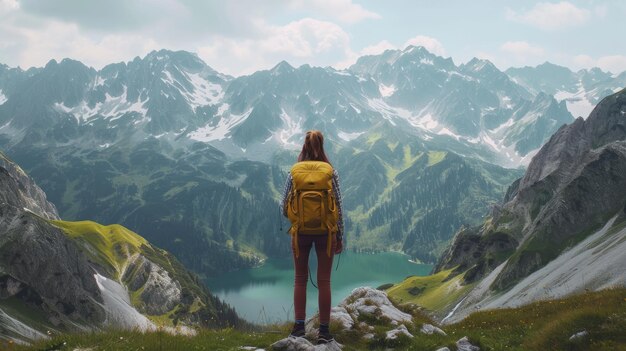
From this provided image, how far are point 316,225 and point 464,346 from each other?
595 cm

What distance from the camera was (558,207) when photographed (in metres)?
117

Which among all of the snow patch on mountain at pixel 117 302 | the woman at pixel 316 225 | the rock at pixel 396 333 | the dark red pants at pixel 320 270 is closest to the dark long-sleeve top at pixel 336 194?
the woman at pixel 316 225

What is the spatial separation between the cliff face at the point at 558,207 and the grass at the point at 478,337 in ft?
298

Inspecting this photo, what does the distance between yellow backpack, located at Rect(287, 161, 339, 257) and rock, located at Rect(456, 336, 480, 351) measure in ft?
16.4

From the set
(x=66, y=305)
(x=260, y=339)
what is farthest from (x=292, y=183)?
(x=66, y=305)

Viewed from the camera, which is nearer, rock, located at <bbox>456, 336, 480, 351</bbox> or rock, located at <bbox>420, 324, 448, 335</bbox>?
rock, located at <bbox>456, 336, 480, 351</bbox>

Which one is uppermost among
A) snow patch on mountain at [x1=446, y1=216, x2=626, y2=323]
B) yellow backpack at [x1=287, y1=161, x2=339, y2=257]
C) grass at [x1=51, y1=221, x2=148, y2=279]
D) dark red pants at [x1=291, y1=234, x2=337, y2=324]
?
grass at [x1=51, y1=221, x2=148, y2=279]

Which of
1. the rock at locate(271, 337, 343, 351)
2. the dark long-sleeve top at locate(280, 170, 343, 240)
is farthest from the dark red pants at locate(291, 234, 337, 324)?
the rock at locate(271, 337, 343, 351)

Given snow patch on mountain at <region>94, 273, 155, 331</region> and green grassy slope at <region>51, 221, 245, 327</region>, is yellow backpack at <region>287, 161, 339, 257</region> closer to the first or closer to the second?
snow patch on mountain at <region>94, 273, 155, 331</region>

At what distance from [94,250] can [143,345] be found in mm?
194070

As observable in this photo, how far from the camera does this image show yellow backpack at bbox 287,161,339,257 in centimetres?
1240

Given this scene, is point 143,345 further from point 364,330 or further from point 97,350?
point 364,330

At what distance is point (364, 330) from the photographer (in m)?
15.1

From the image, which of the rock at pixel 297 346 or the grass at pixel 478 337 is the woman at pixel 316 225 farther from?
the grass at pixel 478 337
